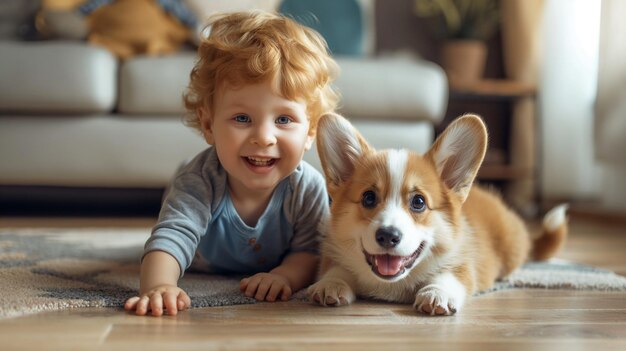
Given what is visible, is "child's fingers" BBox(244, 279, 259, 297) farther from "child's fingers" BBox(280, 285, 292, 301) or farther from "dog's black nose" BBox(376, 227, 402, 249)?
"dog's black nose" BBox(376, 227, 402, 249)

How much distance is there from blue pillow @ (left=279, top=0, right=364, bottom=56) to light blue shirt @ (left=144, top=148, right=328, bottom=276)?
6.18ft

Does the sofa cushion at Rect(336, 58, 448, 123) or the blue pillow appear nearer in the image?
the sofa cushion at Rect(336, 58, 448, 123)

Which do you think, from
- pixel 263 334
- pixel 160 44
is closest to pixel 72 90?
pixel 160 44

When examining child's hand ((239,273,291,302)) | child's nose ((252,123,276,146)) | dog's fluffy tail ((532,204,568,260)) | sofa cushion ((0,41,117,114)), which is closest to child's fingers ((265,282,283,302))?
child's hand ((239,273,291,302))

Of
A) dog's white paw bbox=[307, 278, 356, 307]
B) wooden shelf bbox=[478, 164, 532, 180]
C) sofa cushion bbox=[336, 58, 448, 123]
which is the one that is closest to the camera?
dog's white paw bbox=[307, 278, 356, 307]

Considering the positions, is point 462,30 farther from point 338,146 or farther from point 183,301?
point 183,301

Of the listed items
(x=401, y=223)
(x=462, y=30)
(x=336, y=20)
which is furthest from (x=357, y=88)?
(x=401, y=223)

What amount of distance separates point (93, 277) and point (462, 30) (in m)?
2.61

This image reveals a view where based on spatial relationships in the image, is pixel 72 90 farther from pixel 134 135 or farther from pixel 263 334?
pixel 263 334

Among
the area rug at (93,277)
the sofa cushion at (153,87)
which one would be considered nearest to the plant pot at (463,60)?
the sofa cushion at (153,87)

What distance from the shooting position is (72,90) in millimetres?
2406

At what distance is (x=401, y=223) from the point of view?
1083mm

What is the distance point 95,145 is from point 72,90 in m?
0.21

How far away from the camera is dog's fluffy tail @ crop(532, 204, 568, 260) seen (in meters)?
1.65
